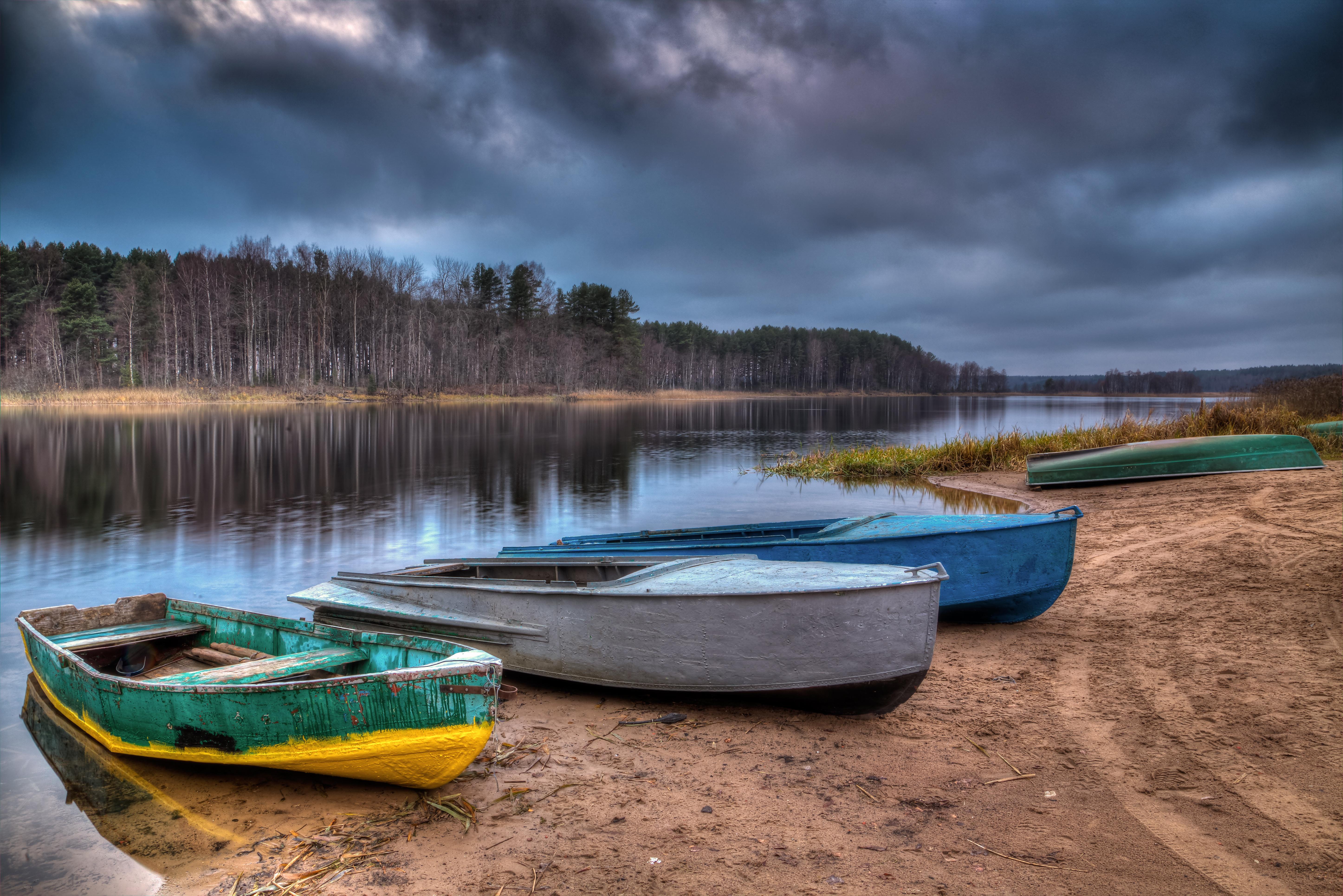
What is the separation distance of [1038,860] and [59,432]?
4326 cm

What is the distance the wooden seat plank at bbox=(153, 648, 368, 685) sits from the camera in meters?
4.71


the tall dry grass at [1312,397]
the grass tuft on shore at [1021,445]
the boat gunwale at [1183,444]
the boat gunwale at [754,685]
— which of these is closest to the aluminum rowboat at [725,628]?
the boat gunwale at [754,685]

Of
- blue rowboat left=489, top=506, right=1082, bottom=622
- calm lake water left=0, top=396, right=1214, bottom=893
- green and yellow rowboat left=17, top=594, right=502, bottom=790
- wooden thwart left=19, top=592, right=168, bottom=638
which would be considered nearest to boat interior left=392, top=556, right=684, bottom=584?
blue rowboat left=489, top=506, right=1082, bottom=622

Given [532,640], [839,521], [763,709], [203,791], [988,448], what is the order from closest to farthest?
[203,791] → [763,709] → [532,640] → [839,521] → [988,448]

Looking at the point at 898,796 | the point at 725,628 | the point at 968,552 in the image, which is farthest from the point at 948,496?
the point at 898,796

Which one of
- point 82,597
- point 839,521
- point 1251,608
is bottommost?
point 82,597

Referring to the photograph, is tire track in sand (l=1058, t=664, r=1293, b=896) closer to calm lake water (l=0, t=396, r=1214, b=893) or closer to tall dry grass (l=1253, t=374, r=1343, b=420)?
calm lake water (l=0, t=396, r=1214, b=893)

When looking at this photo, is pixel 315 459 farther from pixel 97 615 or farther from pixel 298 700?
pixel 298 700

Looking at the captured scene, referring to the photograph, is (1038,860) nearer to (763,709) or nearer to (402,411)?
(763,709)

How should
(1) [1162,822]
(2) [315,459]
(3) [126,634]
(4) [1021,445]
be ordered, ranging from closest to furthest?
1. (1) [1162,822]
2. (3) [126,634]
3. (4) [1021,445]
4. (2) [315,459]

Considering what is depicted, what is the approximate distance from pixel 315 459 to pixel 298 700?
78.3ft

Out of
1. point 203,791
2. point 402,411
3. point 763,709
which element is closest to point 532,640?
point 763,709

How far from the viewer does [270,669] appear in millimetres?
4832

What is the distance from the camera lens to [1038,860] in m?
3.55
